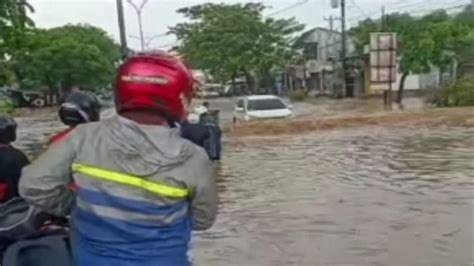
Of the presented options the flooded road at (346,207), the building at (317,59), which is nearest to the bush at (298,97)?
the building at (317,59)

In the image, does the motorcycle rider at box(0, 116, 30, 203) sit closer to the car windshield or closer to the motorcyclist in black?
the motorcyclist in black

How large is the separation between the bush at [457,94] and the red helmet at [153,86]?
31527 mm

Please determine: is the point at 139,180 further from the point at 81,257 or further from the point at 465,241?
the point at 465,241

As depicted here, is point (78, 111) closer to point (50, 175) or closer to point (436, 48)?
point (50, 175)

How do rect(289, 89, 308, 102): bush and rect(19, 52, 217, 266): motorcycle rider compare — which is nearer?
rect(19, 52, 217, 266): motorcycle rider

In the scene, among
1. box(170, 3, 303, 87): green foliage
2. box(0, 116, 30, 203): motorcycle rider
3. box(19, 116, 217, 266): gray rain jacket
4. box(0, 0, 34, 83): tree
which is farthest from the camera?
box(170, 3, 303, 87): green foliage

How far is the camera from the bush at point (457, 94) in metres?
33.2

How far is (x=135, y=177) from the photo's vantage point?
2410mm

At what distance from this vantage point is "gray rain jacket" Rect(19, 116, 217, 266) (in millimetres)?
2406

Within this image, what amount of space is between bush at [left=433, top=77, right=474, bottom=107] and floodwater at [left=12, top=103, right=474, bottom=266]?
15230 mm

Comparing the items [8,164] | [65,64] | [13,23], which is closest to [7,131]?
[8,164]

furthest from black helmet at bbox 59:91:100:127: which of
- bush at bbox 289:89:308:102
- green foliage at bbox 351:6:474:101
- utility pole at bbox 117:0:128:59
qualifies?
bush at bbox 289:89:308:102

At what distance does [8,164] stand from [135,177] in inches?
54.8

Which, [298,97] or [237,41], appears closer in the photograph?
[298,97]
